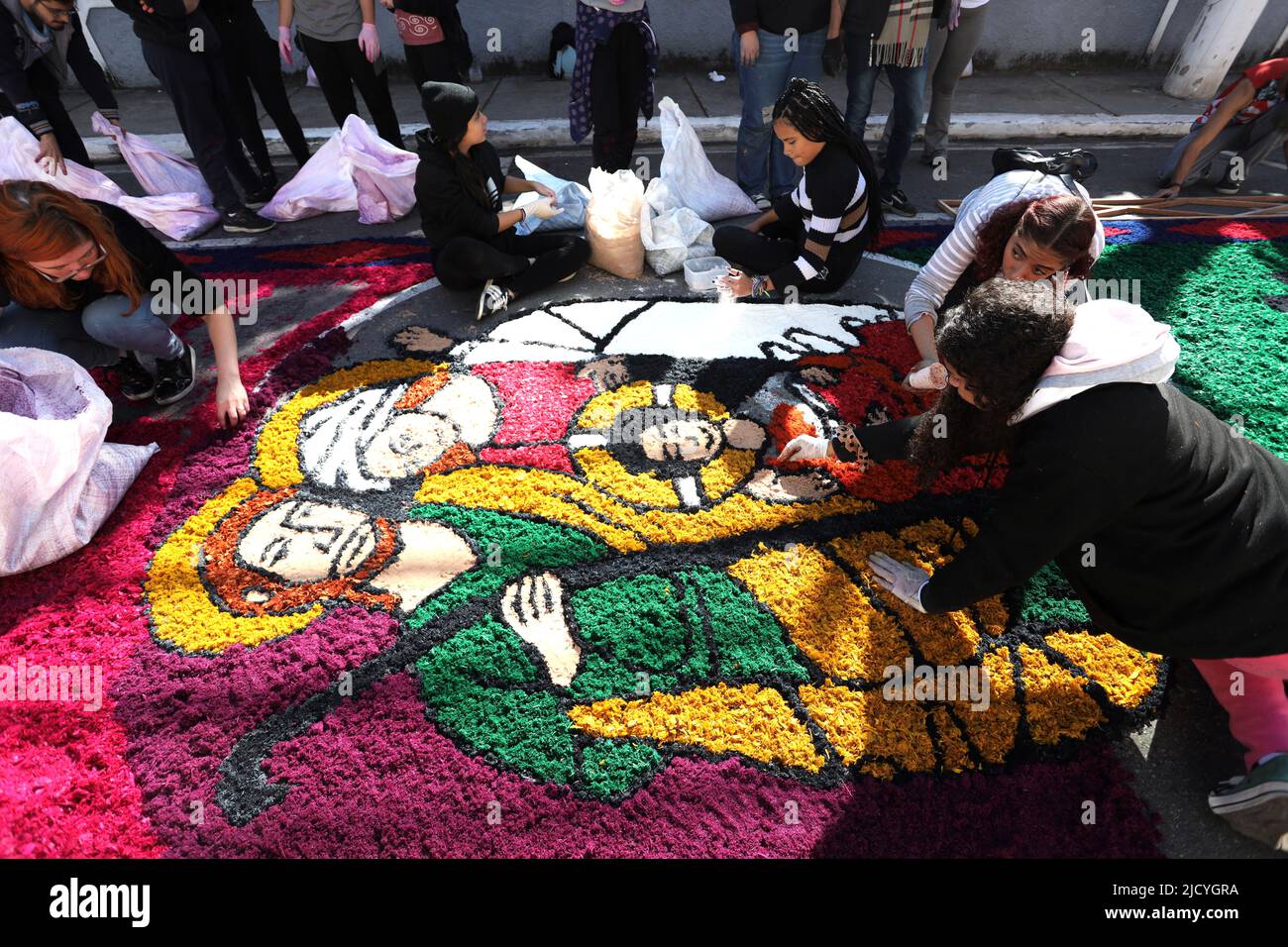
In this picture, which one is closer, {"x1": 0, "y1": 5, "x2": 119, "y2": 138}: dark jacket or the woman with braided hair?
the woman with braided hair

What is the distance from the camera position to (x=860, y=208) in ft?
10.9

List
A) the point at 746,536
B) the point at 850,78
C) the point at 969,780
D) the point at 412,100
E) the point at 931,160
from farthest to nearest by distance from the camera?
the point at 412,100 → the point at 931,160 → the point at 850,78 → the point at 746,536 → the point at 969,780

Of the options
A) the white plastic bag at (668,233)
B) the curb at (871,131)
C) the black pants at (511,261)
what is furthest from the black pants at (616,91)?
the curb at (871,131)

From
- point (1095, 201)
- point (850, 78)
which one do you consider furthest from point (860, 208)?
point (1095, 201)

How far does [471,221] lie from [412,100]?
3930mm

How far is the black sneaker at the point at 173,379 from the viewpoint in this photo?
119 inches

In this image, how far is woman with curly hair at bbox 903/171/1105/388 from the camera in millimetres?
2318

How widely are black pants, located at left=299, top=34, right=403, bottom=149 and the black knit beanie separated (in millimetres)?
1599

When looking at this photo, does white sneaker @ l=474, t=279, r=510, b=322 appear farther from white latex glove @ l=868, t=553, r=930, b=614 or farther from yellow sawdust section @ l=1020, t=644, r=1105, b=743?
yellow sawdust section @ l=1020, t=644, r=1105, b=743

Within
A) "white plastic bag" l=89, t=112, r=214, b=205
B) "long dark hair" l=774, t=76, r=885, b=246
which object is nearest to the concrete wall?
"white plastic bag" l=89, t=112, r=214, b=205

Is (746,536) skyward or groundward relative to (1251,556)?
groundward

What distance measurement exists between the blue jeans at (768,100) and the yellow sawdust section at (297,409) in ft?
8.35

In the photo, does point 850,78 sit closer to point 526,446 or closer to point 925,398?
point 925,398

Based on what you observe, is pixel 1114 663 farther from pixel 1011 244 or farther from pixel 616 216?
pixel 616 216
